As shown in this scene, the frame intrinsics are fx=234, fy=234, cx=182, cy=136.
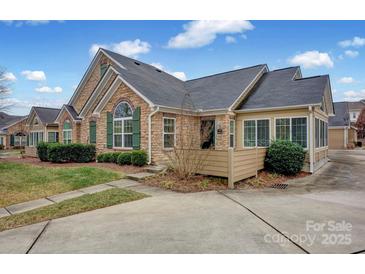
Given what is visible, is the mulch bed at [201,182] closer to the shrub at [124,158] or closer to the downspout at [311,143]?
the downspout at [311,143]

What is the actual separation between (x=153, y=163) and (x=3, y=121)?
44130 mm

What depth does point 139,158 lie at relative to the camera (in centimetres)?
1102

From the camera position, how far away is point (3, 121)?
4234 cm

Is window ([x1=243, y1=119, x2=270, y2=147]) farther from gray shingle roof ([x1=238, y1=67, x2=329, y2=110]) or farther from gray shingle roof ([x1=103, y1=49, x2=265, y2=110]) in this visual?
gray shingle roof ([x1=103, y1=49, x2=265, y2=110])

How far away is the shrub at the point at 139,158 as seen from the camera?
36.2 feet

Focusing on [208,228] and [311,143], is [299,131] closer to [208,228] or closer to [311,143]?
[311,143]

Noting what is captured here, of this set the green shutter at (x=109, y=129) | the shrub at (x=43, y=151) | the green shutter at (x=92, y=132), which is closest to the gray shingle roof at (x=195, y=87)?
the green shutter at (x=109, y=129)

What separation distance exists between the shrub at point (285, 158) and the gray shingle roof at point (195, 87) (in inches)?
143

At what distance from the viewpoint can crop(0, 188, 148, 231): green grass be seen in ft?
16.8

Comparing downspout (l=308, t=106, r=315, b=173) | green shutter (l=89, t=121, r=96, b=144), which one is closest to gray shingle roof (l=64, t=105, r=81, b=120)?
green shutter (l=89, t=121, r=96, b=144)

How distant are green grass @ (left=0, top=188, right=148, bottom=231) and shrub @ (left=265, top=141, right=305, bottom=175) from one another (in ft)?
20.5

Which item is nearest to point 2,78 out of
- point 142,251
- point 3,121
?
point 142,251

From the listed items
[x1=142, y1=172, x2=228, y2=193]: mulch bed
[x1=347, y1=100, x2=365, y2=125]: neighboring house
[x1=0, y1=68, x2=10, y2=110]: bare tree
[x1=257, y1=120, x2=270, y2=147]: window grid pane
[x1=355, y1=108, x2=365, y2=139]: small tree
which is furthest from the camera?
[x1=347, y1=100, x2=365, y2=125]: neighboring house
